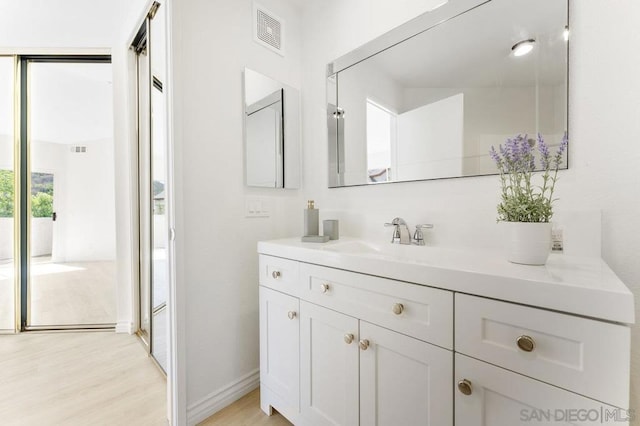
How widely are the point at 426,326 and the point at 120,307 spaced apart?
2652 millimetres

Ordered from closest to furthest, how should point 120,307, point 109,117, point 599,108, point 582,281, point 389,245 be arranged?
point 582,281 < point 599,108 < point 389,245 < point 120,307 < point 109,117

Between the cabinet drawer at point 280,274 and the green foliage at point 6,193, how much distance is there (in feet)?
8.61

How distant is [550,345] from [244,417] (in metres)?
1.44

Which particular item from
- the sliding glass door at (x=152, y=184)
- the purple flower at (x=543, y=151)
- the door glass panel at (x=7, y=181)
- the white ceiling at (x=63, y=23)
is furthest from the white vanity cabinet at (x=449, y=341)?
the door glass panel at (x=7, y=181)

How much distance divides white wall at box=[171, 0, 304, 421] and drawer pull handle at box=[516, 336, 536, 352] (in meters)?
1.33

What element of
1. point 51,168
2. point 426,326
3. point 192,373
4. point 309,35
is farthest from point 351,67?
point 51,168

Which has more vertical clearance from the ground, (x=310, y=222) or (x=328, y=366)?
(x=310, y=222)

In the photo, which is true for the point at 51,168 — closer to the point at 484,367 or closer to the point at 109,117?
the point at 109,117

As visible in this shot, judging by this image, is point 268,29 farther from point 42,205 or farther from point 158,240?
point 42,205

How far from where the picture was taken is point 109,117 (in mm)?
2557

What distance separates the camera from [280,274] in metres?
1.32

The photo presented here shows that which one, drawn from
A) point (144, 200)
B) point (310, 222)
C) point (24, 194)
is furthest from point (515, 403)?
point (24, 194)

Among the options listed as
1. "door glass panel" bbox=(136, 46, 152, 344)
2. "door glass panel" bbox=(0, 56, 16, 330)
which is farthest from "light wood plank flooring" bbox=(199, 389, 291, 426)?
"door glass panel" bbox=(0, 56, 16, 330)

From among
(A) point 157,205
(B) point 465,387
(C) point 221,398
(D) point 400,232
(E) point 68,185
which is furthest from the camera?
(E) point 68,185
